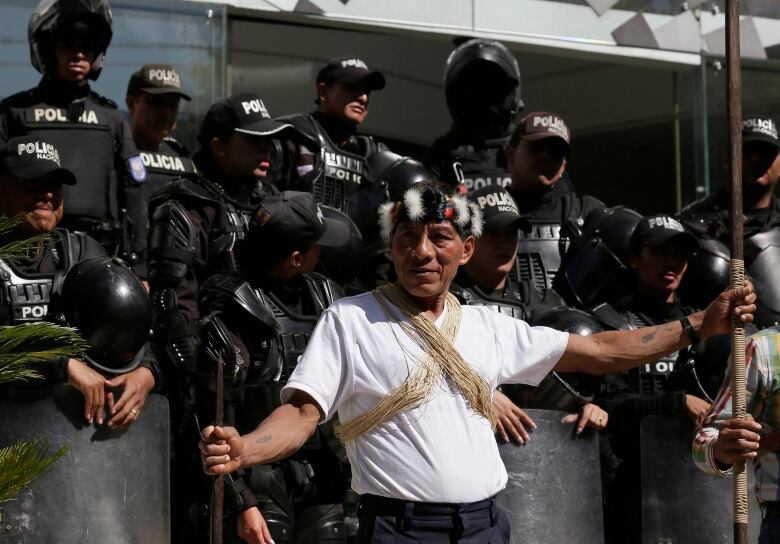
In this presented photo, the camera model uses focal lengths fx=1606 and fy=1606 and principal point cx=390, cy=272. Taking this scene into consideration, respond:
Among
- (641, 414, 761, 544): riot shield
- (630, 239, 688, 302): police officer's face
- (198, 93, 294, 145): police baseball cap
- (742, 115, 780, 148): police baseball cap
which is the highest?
(198, 93, 294, 145): police baseball cap

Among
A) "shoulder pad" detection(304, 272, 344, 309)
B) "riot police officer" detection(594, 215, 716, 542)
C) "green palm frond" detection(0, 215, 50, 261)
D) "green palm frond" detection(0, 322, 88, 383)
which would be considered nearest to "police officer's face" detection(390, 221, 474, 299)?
"green palm frond" detection(0, 322, 88, 383)

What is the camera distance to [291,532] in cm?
656

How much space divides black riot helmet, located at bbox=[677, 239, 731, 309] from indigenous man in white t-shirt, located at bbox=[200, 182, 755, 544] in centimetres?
311

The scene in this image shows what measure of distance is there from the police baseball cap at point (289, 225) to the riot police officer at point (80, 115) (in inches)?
36.5

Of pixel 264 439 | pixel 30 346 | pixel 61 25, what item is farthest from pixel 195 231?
pixel 264 439

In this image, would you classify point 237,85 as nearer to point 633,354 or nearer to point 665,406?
point 665,406

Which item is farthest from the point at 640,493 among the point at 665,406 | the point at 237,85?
the point at 237,85

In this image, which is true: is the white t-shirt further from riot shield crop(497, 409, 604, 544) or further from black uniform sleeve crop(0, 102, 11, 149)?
black uniform sleeve crop(0, 102, 11, 149)

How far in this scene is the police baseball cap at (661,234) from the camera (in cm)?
776

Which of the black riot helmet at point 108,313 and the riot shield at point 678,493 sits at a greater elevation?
the black riot helmet at point 108,313

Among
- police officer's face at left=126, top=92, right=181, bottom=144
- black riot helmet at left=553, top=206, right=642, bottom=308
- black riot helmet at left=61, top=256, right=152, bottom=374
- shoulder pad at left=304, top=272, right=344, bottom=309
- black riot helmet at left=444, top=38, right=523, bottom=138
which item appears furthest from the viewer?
black riot helmet at left=444, top=38, right=523, bottom=138

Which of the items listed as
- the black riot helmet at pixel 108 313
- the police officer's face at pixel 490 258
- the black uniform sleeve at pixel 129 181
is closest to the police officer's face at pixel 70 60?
the black uniform sleeve at pixel 129 181

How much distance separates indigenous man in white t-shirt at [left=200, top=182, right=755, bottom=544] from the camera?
4.73 metres

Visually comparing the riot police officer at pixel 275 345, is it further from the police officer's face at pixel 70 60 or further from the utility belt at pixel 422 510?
the utility belt at pixel 422 510
